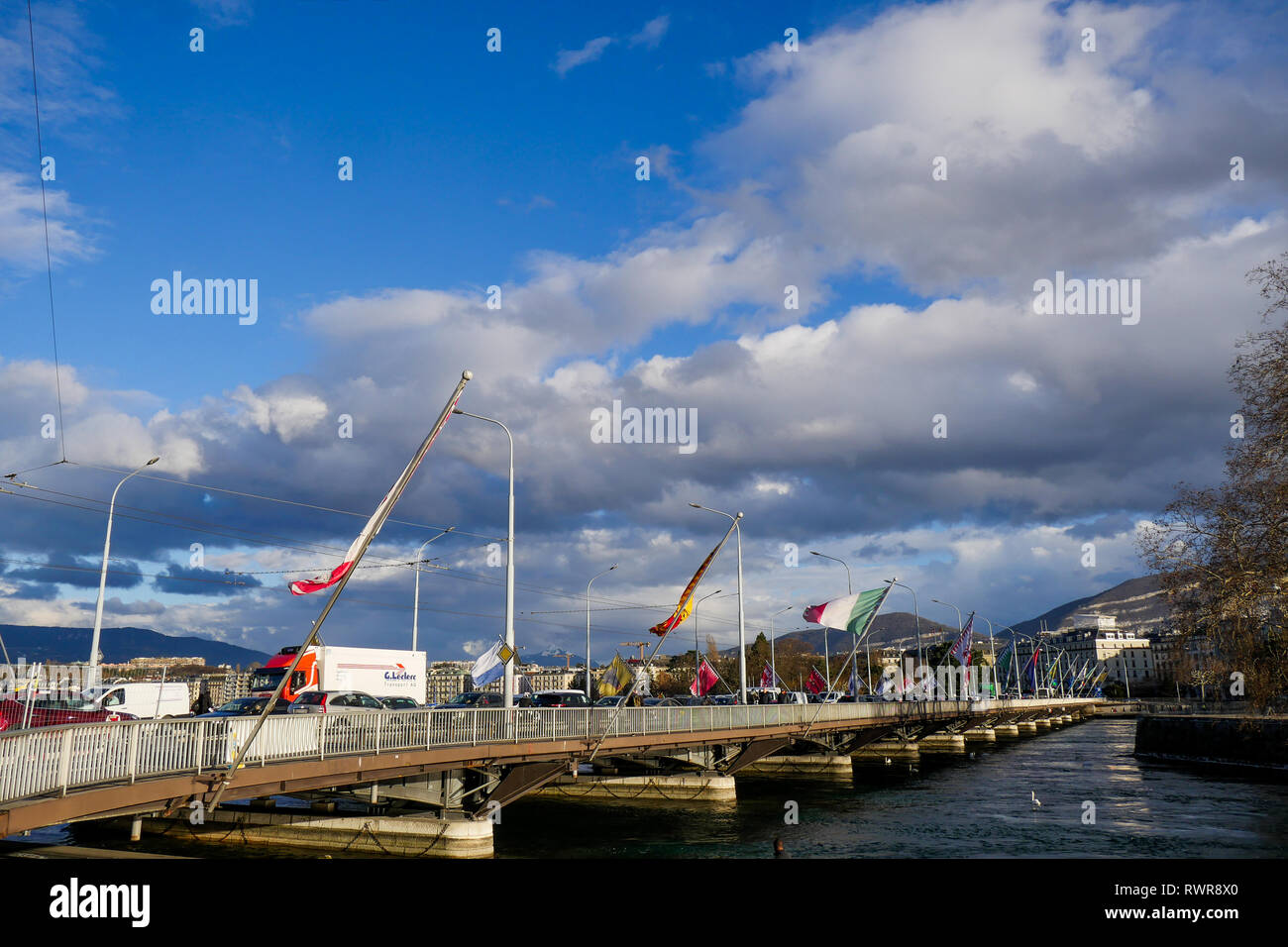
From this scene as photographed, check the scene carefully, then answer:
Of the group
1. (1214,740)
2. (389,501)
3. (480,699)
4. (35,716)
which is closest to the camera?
(389,501)

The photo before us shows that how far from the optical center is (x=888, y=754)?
256 ft

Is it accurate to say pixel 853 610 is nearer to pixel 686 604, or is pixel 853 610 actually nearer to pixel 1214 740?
pixel 686 604

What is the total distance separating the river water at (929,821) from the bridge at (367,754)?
10.1 feet

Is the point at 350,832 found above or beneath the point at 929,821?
above

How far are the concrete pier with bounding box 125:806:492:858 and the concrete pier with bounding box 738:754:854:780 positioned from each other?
35.8m

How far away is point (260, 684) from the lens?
44812 millimetres

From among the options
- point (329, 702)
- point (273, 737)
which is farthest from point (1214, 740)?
point (273, 737)

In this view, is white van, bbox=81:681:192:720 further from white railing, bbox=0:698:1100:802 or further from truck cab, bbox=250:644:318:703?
white railing, bbox=0:698:1100:802

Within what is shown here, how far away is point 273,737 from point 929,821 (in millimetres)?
29733

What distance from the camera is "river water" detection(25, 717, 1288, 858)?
31469mm

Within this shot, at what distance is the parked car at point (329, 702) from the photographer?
32938 millimetres
